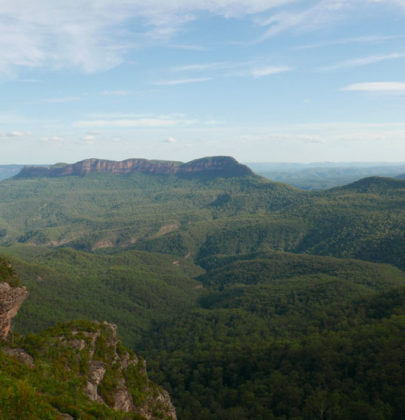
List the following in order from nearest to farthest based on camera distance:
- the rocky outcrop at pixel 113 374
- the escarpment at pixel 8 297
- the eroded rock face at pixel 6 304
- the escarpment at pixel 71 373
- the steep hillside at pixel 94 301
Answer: the escarpment at pixel 71 373 < the rocky outcrop at pixel 113 374 < the eroded rock face at pixel 6 304 < the escarpment at pixel 8 297 < the steep hillside at pixel 94 301

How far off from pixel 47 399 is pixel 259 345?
9073 centimetres

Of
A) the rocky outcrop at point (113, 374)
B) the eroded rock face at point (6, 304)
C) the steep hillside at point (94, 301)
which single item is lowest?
the steep hillside at point (94, 301)

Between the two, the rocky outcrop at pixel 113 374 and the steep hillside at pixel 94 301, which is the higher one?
the rocky outcrop at pixel 113 374

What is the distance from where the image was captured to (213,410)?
7950 centimetres

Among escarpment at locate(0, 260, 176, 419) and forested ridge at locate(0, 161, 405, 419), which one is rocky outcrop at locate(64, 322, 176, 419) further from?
forested ridge at locate(0, 161, 405, 419)

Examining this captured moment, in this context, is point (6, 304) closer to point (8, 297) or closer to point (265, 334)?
point (8, 297)

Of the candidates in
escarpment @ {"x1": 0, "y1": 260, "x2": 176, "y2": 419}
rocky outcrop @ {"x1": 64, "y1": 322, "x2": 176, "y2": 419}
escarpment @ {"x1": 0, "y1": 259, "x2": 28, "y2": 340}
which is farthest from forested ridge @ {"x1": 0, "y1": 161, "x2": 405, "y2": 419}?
escarpment @ {"x1": 0, "y1": 259, "x2": 28, "y2": 340}

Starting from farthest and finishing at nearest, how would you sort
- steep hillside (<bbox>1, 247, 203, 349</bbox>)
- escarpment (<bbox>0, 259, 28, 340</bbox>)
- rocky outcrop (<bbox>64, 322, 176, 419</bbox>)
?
steep hillside (<bbox>1, 247, 203, 349</bbox>), escarpment (<bbox>0, 259, 28, 340</bbox>), rocky outcrop (<bbox>64, 322, 176, 419</bbox>)

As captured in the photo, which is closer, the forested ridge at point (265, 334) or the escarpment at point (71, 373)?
the escarpment at point (71, 373)

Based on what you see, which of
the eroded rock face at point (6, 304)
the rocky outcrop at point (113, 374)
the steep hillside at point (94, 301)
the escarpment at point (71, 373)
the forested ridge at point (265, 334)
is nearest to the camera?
the escarpment at point (71, 373)

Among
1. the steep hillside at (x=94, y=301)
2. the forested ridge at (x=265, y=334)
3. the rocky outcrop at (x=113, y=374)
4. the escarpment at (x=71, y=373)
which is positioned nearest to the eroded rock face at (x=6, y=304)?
the escarpment at (x=71, y=373)

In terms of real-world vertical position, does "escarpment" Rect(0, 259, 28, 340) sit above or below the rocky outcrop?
above

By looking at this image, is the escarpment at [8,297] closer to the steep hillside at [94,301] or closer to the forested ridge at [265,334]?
the forested ridge at [265,334]

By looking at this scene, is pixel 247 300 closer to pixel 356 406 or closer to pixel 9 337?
pixel 356 406
